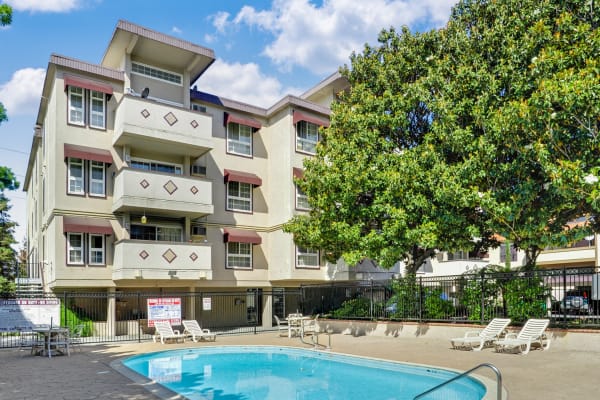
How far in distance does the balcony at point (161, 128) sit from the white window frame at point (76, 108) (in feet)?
4.97

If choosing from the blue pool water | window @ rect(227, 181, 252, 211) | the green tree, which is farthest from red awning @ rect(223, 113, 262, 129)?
the green tree

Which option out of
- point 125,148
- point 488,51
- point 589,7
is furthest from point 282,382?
point 125,148

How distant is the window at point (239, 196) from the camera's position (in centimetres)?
2797

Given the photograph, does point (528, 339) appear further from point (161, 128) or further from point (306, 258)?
point (161, 128)

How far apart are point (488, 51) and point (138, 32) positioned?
15.4m

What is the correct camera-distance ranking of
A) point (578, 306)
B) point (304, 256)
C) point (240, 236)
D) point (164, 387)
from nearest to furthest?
point (164, 387) → point (578, 306) → point (240, 236) → point (304, 256)

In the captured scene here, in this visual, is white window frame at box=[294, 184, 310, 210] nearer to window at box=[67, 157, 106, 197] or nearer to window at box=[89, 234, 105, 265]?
window at box=[67, 157, 106, 197]

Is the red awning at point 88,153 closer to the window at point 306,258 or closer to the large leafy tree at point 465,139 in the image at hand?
the large leafy tree at point 465,139

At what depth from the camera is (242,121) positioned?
28.0m

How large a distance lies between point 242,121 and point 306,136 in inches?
146

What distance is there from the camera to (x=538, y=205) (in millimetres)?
16641

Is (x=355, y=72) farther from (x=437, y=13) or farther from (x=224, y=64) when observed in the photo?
(x=224, y=64)

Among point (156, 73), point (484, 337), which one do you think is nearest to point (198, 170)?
point (156, 73)

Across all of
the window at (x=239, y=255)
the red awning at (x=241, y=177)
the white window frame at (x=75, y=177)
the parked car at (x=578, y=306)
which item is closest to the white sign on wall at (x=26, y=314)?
the white window frame at (x=75, y=177)
